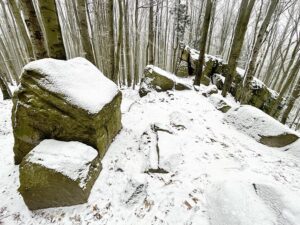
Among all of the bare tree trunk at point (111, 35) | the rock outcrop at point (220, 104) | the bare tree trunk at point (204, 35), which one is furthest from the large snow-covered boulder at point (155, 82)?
the rock outcrop at point (220, 104)

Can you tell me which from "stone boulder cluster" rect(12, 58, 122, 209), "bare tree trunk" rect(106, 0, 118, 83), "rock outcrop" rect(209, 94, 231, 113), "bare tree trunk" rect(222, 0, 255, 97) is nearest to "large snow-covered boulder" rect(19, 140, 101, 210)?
"stone boulder cluster" rect(12, 58, 122, 209)

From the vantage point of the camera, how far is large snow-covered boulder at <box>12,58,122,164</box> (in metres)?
3.14

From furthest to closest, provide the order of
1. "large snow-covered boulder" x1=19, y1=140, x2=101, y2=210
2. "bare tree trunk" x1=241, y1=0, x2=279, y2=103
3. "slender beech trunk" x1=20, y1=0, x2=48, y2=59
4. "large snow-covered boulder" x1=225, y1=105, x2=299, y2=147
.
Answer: "bare tree trunk" x1=241, y1=0, x2=279, y2=103
"large snow-covered boulder" x1=225, y1=105, x2=299, y2=147
"slender beech trunk" x1=20, y1=0, x2=48, y2=59
"large snow-covered boulder" x1=19, y1=140, x2=101, y2=210

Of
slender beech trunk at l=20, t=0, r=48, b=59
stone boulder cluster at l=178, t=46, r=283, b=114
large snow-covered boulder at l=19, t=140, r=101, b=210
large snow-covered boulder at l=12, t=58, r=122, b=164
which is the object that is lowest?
stone boulder cluster at l=178, t=46, r=283, b=114

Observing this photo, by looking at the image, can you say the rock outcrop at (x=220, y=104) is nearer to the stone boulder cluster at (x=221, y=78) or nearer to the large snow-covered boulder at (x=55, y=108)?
the stone boulder cluster at (x=221, y=78)

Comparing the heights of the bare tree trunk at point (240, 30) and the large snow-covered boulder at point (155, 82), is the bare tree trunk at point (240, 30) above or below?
above

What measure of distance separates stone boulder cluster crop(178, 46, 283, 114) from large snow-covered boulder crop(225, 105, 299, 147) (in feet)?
16.4

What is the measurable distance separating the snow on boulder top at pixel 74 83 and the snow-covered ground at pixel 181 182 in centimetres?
127

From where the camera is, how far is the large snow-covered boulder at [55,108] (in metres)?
3.14

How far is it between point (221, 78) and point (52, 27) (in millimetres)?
9308

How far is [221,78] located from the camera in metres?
10.4

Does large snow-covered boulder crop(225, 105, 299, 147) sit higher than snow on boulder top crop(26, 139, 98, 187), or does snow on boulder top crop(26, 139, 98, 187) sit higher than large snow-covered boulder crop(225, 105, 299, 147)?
snow on boulder top crop(26, 139, 98, 187)

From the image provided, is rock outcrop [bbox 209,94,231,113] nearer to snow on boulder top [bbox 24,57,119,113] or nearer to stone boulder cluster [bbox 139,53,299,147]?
stone boulder cluster [bbox 139,53,299,147]

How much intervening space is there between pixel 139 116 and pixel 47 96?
9.34 feet
